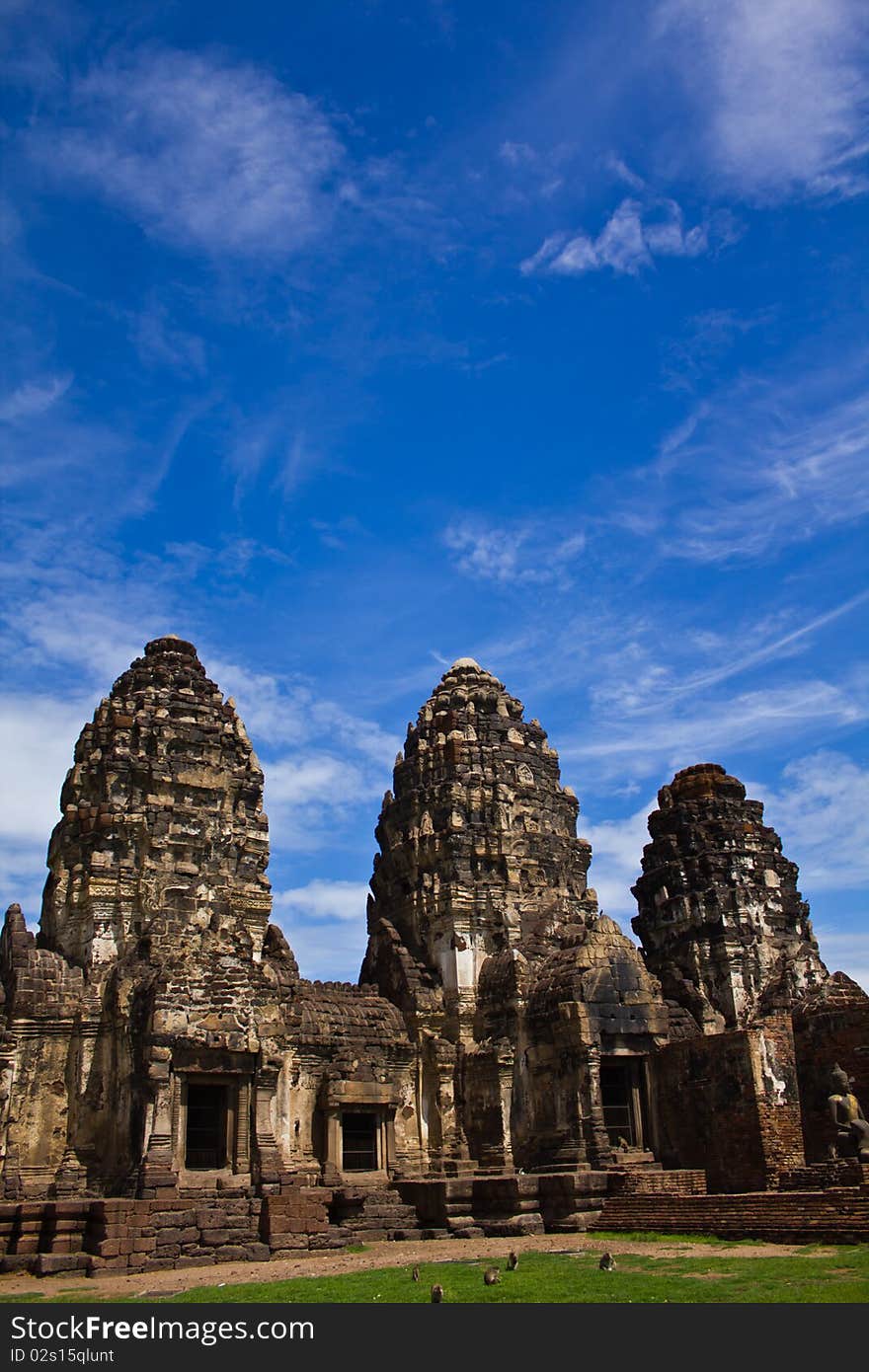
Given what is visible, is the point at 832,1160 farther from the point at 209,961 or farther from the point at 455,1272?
the point at 209,961

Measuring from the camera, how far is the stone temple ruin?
21.5 meters

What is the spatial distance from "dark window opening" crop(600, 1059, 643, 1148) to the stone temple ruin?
0.16 ft

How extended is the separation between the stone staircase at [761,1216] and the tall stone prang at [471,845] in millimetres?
8665

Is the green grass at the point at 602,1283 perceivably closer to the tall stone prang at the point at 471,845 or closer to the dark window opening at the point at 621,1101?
the dark window opening at the point at 621,1101

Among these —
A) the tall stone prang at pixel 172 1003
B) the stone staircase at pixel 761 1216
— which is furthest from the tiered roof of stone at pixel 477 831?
the stone staircase at pixel 761 1216

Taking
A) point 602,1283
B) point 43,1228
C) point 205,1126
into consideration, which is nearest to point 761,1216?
point 602,1283

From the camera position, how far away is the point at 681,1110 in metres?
25.2

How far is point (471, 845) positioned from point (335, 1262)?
1367 centimetres

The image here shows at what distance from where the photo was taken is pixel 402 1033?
28.5 metres

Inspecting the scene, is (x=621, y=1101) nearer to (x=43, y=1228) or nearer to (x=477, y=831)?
(x=477, y=831)

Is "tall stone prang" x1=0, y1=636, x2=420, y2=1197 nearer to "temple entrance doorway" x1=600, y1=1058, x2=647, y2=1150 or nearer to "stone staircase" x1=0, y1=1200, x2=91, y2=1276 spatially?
"stone staircase" x1=0, y1=1200, x2=91, y2=1276

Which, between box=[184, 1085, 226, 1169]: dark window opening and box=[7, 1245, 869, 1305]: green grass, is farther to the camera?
box=[184, 1085, 226, 1169]: dark window opening

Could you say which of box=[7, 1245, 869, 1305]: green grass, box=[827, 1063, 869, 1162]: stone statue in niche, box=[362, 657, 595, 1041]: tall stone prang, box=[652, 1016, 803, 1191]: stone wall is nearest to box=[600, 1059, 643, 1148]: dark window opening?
box=[652, 1016, 803, 1191]: stone wall

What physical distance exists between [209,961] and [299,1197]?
496 cm
